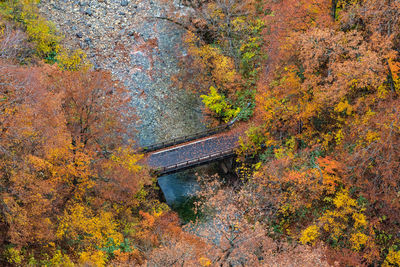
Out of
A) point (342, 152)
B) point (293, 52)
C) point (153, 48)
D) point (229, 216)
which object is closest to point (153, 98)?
point (153, 48)

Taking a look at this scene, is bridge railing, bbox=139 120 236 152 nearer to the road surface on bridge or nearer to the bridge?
the bridge

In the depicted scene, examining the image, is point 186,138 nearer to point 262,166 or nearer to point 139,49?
point 262,166

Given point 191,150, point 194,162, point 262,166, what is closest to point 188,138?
point 191,150

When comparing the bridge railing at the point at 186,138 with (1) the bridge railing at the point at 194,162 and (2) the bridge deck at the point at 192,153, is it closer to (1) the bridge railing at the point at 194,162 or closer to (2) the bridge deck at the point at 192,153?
(2) the bridge deck at the point at 192,153

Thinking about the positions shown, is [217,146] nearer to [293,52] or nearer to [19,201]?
[293,52]

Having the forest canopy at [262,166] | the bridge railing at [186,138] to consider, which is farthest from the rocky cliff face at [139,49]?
the forest canopy at [262,166]

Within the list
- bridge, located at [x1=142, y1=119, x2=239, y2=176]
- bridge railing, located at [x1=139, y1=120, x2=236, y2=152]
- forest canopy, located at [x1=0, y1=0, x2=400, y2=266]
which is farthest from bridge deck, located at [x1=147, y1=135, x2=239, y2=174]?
forest canopy, located at [x1=0, y1=0, x2=400, y2=266]

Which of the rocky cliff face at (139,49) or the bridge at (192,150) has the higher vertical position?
the rocky cliff face at (139,49)
